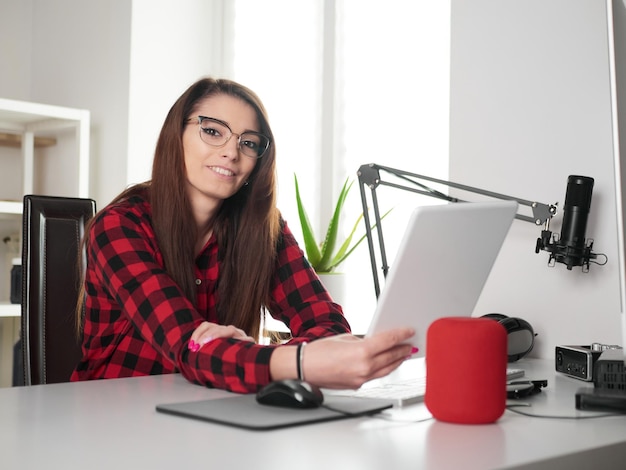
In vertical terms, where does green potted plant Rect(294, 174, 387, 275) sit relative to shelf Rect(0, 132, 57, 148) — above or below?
below

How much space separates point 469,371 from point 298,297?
2.77ft

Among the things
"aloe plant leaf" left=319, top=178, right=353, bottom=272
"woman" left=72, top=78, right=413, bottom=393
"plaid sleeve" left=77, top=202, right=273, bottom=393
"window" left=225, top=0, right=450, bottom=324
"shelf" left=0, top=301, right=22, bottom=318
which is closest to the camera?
"plaid sleeve" left=77, top=202, right=273, bottom=393

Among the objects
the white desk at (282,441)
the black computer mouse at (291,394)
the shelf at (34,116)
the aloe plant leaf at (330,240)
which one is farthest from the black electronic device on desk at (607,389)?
the shelf at (34,116)

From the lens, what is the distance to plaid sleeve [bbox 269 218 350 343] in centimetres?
180

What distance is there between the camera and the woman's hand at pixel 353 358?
1137 mm

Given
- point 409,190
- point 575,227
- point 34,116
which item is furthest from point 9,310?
point 575,227

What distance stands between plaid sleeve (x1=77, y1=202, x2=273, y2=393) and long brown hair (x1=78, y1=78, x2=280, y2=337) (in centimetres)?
6

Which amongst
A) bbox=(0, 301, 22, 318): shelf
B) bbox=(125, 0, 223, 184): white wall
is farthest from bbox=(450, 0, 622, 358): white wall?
bbox=(0, 301, 22, 318): shelf

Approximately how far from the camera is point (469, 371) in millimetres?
1036

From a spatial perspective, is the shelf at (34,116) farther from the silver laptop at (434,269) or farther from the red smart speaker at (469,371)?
the red smart speaker at (469,371)

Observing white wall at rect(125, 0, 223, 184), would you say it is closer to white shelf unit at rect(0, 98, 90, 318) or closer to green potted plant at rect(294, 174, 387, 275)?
white shelf unit at rect(0, 98, 90, 318)

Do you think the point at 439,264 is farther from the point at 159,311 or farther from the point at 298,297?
the point at 298,297

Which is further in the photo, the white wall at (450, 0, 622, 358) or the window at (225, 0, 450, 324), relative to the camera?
the window at (225, 0, 450, 324)

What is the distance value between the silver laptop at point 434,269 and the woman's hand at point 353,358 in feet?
0.07
